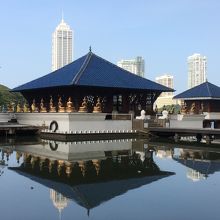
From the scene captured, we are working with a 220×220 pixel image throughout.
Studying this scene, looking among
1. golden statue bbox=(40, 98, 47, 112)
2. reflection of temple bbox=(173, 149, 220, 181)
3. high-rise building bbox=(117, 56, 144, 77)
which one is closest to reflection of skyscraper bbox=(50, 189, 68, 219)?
reflection of temple bbox=(173, 149, 220, 181)

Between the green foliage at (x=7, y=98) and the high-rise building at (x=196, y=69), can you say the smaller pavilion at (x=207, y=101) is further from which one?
the high-rise building at (x=196, y=69)

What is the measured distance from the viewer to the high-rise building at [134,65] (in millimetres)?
128000

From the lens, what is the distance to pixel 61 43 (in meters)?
128

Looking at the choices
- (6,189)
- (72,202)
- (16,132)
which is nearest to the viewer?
(72,202)

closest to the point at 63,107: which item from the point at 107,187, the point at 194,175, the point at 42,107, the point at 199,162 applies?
the point at 42,107

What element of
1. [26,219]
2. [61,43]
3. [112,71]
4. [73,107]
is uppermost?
[61,43]

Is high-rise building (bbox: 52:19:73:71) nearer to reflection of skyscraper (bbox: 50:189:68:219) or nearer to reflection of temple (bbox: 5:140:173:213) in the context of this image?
reflection of temple (bbox: 5:140:173:213)

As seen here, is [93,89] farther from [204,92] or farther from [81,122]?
[204,92]

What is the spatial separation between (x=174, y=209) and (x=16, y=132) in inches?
949

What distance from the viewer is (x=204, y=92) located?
41656 millimetres

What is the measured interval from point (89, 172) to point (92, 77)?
18189mm

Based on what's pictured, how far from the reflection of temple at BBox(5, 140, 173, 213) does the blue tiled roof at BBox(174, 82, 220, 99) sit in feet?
74.8

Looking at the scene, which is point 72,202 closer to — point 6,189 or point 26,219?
point 26,219

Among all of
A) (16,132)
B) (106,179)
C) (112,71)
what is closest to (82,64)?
(112,71)
